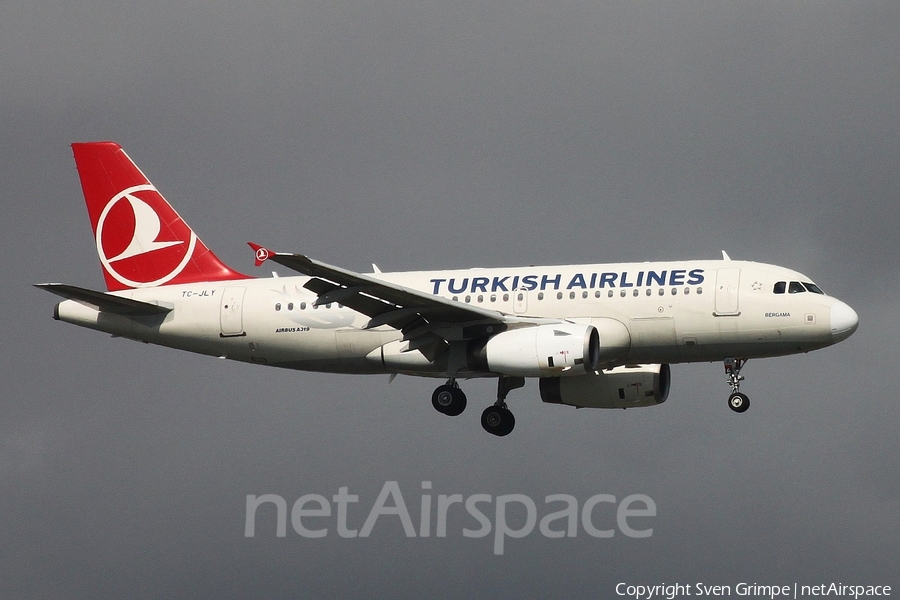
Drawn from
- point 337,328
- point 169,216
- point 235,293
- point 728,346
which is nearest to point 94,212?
point 169,216

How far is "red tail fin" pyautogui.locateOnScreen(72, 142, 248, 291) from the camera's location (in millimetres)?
54438

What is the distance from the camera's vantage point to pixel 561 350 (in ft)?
152

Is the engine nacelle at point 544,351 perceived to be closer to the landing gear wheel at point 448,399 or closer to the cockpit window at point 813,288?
the landing gear wheel at point 448,399

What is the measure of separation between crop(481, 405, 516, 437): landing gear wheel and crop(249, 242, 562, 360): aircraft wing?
11.5ft

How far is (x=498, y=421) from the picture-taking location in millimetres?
51312

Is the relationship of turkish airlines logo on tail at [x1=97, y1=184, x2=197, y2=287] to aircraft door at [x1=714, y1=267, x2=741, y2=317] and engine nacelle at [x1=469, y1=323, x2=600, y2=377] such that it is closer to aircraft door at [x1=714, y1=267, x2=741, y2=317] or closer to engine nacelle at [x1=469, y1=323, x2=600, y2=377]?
engine nacelle at [x1=469, y1=323, x2=600, y2=377]

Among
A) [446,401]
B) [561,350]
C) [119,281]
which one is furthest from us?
[119,281]

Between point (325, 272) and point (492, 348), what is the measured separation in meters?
6.81

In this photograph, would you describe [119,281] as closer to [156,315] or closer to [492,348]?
[156,315]

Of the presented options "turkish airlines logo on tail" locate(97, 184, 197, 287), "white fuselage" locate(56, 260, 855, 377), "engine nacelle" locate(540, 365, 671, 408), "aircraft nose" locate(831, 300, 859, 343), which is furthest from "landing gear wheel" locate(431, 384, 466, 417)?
"aircraft nose" locate(831, 300, 859, 343)

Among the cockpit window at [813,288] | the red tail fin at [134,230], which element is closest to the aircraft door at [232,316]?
the red tail fin at [134,230]

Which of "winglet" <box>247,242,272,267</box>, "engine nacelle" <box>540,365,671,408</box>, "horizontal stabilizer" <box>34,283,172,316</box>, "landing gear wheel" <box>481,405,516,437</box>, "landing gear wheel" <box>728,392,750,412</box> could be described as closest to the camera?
"winglet" <box>247,242,272,267</box>

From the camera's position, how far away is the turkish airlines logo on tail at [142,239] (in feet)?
179

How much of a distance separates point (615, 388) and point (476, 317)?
7.25m
